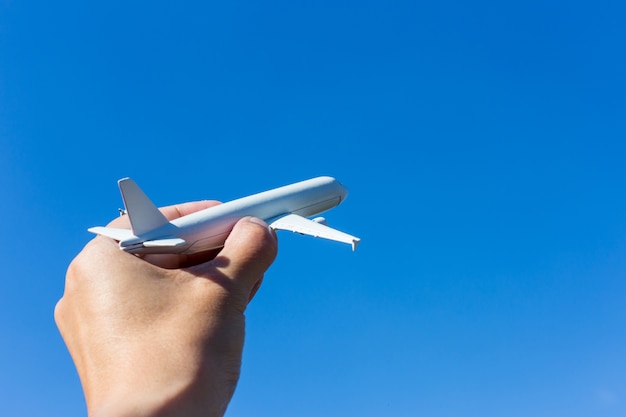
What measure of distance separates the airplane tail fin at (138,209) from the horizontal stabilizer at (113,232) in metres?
0.54

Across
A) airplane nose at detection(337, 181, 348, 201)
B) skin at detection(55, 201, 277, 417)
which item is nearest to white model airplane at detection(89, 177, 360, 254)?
airplane nose at detection(337, 181, 348, 201)

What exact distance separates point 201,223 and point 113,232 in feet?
12.1

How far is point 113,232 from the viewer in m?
21.4

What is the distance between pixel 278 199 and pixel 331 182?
8194mm

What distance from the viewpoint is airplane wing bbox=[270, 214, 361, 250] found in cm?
2559

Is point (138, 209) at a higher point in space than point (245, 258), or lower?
higher

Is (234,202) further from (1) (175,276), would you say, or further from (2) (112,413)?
(2) (112,413)

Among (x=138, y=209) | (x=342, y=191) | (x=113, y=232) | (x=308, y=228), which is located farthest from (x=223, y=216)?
(x=342, y=191)

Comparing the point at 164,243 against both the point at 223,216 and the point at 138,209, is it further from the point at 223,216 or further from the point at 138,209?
the point at 223,216

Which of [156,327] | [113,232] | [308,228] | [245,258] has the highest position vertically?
[308,228]

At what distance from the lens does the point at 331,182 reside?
117ft

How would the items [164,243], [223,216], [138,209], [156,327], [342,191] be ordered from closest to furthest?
1. [156,327]
2. [164,243]
3. [138,209]
4. [223,216]
5. [342,191]

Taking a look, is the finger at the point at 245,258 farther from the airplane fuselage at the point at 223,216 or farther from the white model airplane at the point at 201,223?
the airplane fuselage at the point at 223,216

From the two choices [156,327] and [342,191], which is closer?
[156,327]
